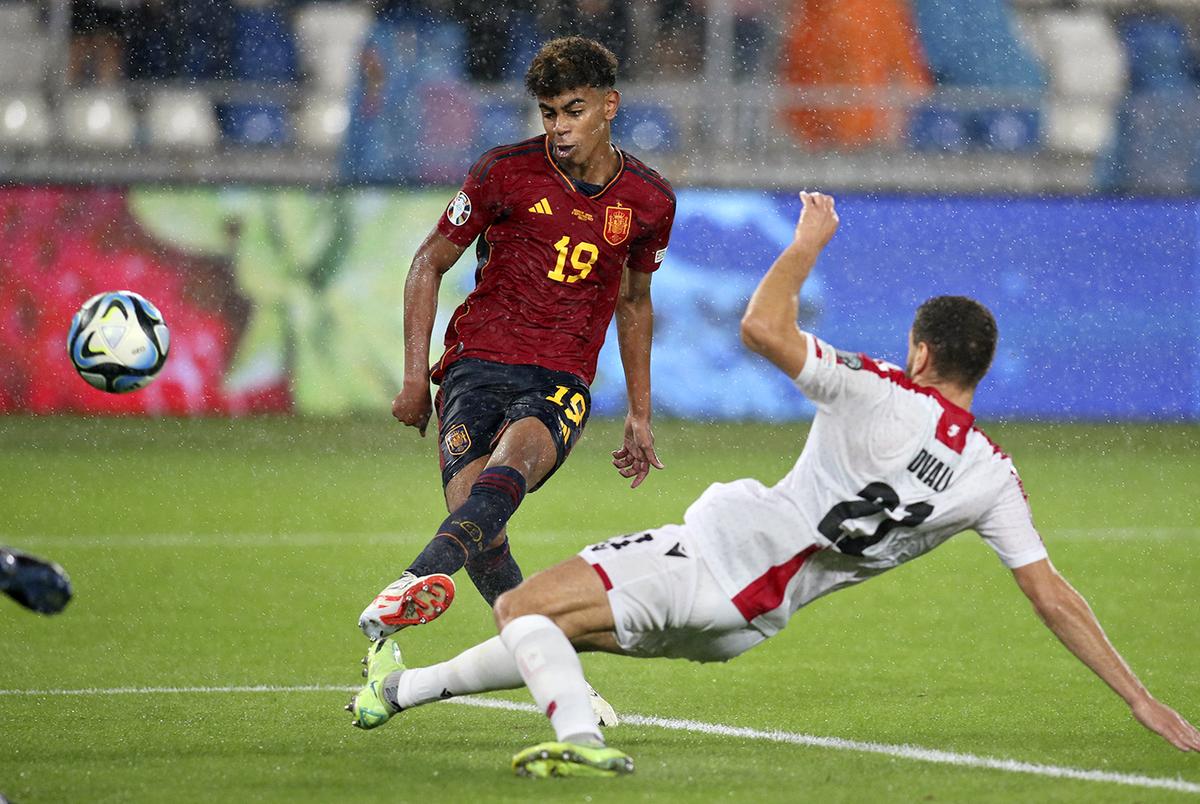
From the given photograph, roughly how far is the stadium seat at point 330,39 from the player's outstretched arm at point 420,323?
1169cm

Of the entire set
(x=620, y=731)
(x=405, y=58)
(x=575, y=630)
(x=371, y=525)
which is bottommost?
(x=371, y=525)

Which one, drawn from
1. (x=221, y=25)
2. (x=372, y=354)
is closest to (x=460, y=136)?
(x=372, y=354)

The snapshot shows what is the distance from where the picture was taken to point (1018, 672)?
7.02 m

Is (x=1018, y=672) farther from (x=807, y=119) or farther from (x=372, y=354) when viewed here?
(x=807, y=119)

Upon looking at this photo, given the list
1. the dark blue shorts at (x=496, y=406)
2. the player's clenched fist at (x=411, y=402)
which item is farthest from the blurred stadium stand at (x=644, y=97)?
the player's clenched fist at (x=411, y=402)

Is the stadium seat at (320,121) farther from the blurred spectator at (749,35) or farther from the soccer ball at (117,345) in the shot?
the soccer ball at (117,345)

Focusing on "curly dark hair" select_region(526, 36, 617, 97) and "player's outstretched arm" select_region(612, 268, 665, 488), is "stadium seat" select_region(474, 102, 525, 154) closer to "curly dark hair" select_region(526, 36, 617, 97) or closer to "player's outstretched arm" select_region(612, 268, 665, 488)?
"player's outstretched arm" select_region(612, 268, 665, 488)

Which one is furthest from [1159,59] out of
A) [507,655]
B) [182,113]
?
[507,655]

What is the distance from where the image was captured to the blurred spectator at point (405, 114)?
1534cm

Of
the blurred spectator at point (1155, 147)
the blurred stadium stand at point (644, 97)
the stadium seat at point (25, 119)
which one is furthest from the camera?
the stadium seat at point (25, 119)

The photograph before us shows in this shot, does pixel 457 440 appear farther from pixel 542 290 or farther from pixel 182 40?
pixel 182 40

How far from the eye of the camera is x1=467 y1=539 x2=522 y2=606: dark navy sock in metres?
6.21

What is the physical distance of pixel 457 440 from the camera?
6086 millimetres

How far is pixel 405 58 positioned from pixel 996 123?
18.4 ft
